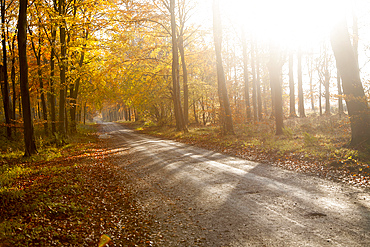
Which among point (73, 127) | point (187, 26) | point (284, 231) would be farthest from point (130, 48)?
point (284, 231)

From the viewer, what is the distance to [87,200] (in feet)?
20.9

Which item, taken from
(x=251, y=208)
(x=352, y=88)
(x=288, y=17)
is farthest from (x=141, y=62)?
(x=251, y=208)

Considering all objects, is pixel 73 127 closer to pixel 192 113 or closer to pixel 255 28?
pixel 192 113

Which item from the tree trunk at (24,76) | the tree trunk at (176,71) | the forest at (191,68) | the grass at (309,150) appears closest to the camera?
the grass at (309,150)

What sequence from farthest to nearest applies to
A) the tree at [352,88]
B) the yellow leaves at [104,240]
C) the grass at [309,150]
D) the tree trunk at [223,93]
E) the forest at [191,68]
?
1. the tree trunk at [223,93]
2. the forest at [191,68]
3. the tree at [352,88]
4. the grass at [309,150]
5. the yellow leaves at [104,240]

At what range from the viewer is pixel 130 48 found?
21859 mm

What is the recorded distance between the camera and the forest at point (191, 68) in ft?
31.0

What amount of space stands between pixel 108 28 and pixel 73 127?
9607 mm

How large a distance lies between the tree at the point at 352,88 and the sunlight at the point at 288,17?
1.99ft

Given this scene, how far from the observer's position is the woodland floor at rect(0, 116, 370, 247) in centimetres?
432

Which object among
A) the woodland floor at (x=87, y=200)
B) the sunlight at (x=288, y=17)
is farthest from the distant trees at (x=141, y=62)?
the woodland floor at (x=87, y=200)

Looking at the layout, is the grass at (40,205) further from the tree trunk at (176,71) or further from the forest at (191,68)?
the tree trunk at (176,71)

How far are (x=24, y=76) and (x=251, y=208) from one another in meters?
11.4

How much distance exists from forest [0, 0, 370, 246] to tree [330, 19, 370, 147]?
0.12 ft
